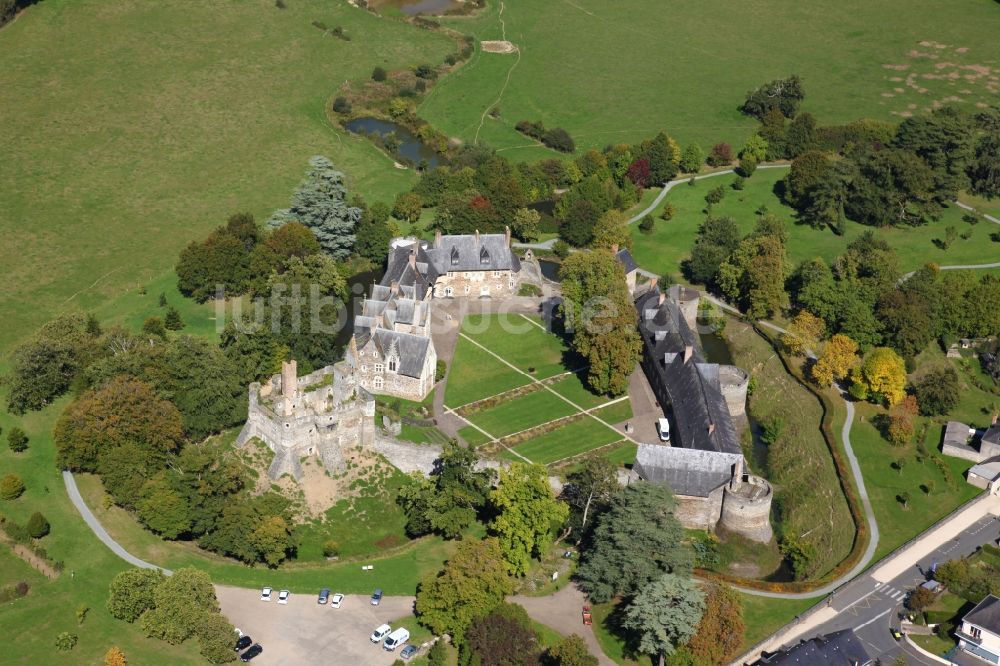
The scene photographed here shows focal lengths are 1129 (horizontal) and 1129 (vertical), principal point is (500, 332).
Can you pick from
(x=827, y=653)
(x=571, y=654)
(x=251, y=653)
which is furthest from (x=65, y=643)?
(x=827, y=653)

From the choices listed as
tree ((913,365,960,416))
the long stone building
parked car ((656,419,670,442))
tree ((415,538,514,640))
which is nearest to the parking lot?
tree ((415,538,514,640))

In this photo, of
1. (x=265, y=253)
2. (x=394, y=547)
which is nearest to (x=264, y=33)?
(x=265, y=253)

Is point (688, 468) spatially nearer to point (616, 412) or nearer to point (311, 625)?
point (616, 412)

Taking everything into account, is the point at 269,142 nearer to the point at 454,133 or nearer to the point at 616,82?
the point at 454,133

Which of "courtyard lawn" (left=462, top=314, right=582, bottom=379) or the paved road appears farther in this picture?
"courtyard lawn" (left=462, top=314, right=582, bottom=379)

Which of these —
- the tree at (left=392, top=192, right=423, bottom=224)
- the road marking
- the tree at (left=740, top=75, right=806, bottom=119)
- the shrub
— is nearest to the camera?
the shrub

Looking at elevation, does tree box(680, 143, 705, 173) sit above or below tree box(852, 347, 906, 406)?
below

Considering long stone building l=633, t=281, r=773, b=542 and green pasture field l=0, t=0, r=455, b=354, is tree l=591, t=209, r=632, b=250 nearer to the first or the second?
long stone building l=633, t=281, r=773, b=542
